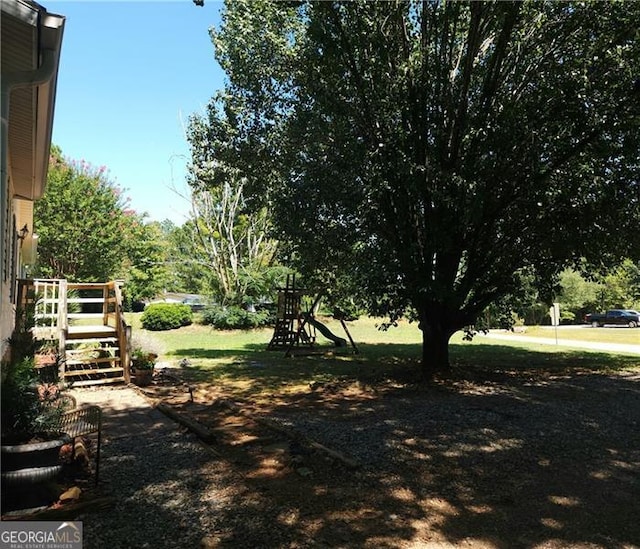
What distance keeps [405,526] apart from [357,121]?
7116 millimetres

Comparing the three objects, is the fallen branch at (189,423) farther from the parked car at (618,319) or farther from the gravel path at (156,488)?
the parked car at (618,319)

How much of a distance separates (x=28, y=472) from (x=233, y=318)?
1978 cm

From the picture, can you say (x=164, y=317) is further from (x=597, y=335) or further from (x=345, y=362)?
(x=597, y=335)

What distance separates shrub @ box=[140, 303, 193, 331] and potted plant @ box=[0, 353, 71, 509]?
19.8 m

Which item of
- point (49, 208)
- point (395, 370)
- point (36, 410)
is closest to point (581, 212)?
point (395, 370)

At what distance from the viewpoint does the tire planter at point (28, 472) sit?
10.8 feet

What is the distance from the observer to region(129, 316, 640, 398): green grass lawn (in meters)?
10.0

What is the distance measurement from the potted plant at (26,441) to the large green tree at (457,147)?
236 inches

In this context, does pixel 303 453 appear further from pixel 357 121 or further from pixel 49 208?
pixel 49 208

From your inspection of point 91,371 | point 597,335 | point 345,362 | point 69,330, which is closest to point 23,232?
point 69,330

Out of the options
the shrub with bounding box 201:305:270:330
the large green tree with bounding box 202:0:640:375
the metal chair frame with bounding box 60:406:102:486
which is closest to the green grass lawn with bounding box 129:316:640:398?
the large green tree with bounding box 202:0:640:375

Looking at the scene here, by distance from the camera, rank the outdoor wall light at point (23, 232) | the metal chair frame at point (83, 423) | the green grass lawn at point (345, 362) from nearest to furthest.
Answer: the metal chair frame at point (83, 423) → the green grass lawn at point (345, 362) → the outdoor wall light at point (23, 232)

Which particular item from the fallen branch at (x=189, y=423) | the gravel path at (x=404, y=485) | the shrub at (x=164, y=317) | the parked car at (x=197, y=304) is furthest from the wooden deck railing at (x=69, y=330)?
the parked car at (x=197, y=304)

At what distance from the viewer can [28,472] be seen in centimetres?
333
